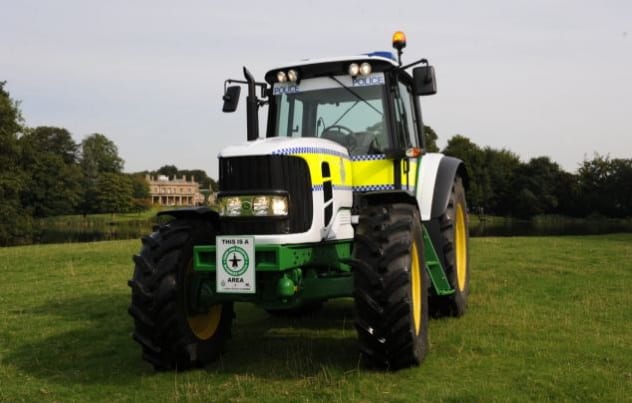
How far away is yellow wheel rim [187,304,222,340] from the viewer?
5.62 m

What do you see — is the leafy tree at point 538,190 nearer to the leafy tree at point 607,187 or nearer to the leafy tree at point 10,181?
the leafy tree at point 607,187

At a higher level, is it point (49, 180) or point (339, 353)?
point (49, 180)

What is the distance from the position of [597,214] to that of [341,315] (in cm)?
6715

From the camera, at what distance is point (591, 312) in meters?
7.72

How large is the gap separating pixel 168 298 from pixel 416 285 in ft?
7.24

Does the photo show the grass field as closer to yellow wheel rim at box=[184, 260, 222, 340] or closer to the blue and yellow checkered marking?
yellow wheel rim at box=[184, 260, 222, 340]

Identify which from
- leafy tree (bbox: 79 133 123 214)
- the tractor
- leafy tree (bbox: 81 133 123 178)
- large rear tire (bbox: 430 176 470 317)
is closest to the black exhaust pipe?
the tractor

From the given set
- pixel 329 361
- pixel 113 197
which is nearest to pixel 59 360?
pixel 329 361

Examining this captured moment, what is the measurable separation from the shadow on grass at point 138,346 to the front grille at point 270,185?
4.28 ft

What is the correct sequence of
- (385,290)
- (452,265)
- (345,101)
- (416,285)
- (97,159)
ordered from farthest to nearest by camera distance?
(97,159) < (452,265) < (345,101) < (416,285) < (385,290)

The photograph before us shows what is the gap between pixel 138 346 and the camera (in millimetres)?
6676

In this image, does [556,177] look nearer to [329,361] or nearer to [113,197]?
[113,197]

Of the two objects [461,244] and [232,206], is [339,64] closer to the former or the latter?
[232,206]

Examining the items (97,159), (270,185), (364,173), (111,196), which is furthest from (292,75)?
(97,159)
